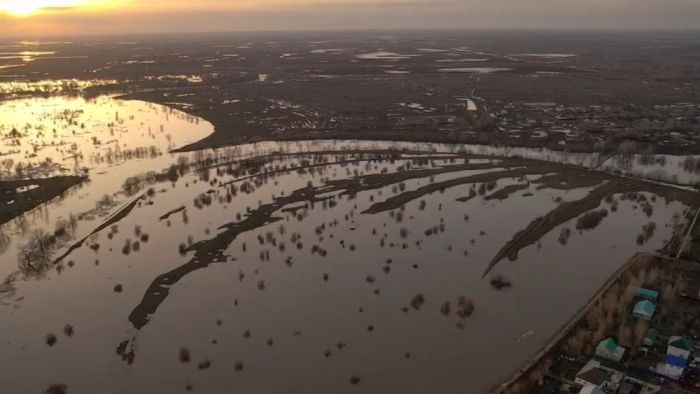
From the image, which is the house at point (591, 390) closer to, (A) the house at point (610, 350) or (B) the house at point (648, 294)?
(A) the house at point (610, 350)

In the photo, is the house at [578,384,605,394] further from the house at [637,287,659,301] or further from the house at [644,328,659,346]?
the house at [637,287,659,301]

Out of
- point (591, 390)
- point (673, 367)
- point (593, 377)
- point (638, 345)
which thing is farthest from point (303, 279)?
point (673, 367)

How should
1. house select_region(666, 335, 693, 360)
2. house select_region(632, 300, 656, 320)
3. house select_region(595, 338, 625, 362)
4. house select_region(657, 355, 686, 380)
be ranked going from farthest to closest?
1. house select_region(632, 300, 656, 320)
2. house select_region(595, 338, 625, 362)
3. house select_region(666, 335, 693, 360)
4. house select_region(657, 355, 686, 380)

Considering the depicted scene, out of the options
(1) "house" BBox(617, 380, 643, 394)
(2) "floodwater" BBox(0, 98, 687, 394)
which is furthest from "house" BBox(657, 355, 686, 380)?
(2) "floodwater" BBox(0, 98, 687, 394)

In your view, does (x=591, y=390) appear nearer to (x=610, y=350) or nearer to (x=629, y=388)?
(x=629, y=388)

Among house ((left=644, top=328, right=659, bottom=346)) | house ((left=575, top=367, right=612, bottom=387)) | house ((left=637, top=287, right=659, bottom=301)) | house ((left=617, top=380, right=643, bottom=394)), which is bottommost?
house ((left=617, top=380, right=643, bottom=394))

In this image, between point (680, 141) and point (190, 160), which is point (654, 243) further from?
point (190, 160)

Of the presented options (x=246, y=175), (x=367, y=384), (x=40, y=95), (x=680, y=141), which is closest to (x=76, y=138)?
(x=246, y=175)
